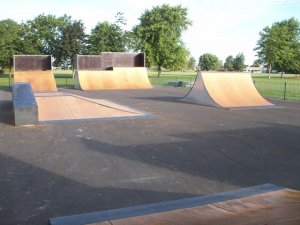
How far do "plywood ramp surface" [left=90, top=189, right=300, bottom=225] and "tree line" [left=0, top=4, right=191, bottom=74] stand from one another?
4402cm

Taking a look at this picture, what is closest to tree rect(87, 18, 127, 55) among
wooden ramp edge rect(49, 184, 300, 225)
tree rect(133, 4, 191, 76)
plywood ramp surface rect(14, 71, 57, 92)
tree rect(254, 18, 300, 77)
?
tree rect(133, 4, 191, 76)

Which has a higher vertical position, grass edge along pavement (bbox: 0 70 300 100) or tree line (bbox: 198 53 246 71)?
tree line (bbox: 198 53 246 71)

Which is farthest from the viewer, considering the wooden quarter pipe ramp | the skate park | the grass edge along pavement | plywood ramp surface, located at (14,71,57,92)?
the wooden quarter pipe ramp

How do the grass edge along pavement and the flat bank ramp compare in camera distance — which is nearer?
the grass edge along pavement

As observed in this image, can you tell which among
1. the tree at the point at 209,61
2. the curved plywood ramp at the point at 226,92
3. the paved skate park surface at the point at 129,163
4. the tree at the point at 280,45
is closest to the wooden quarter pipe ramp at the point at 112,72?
the curved plywood ramp at the point at 226,92

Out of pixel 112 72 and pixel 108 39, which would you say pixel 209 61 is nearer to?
pixel 108 39

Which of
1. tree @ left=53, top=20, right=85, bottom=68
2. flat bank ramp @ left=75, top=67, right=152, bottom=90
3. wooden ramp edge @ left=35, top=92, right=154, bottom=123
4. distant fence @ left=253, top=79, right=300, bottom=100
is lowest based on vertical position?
wooden ramp edge @ left=35, top=92, right=154, bottom=123

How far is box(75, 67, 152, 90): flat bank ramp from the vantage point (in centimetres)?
2453

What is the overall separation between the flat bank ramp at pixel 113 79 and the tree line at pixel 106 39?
2015 centimetres

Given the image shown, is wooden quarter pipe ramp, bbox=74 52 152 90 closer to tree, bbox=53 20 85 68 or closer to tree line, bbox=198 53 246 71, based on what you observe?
tree, bbox=53 20 85 68

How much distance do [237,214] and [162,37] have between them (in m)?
48.0

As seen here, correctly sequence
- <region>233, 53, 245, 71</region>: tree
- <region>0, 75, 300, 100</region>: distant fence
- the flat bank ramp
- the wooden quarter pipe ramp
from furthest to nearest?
<region>233, 53, 245, 71</region>: tree
the wooden quarter pipe ramp
the flat bank ramp
<region>0, 75, 300, 100</region>: distant fence

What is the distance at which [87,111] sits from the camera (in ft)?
35.7

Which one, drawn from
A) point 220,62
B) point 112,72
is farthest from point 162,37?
point 220,62
